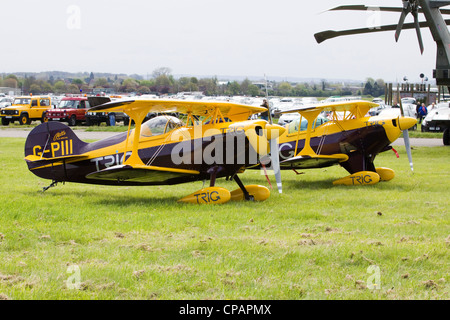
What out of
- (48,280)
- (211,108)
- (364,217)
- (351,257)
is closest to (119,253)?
(48,280)

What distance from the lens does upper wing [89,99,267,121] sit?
975cm

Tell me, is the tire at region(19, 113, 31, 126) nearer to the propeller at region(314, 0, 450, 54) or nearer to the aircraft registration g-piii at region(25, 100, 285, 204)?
the aircraft registration g-piii at region(25, 100, 285, 204)

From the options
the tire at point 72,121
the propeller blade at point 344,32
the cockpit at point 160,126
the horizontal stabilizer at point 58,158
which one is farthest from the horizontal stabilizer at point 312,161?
the tire at point 72,121

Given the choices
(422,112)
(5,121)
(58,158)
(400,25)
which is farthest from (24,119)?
(400,25)

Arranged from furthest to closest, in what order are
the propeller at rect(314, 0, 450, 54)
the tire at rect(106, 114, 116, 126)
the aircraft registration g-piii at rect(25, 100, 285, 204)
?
the tire at rect(106, 114, 116, 126), the aircraft registration g-piii at rect(25, 100, 285, 204), the propeller at rect(314, 0, 450, 54)

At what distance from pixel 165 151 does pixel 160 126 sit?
57 centimetres

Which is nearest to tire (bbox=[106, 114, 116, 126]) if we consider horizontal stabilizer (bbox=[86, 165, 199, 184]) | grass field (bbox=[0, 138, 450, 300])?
grass field (bbox=[0, 138, 450, 300])

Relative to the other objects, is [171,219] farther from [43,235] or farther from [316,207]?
[316,207]

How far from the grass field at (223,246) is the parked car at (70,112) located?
26.5 m

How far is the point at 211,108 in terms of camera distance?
36.2 ft

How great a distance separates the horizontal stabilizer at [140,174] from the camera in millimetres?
9883

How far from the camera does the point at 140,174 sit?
33.7 ft

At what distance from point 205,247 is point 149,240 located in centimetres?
86

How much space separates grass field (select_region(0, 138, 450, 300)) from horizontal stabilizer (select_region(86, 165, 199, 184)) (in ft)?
1.44
